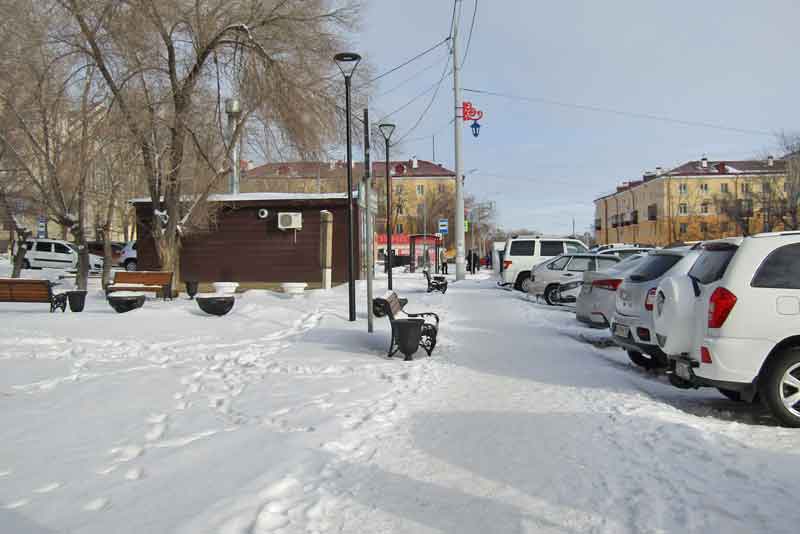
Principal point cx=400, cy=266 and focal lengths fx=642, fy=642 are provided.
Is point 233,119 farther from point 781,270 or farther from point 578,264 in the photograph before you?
point 781,270

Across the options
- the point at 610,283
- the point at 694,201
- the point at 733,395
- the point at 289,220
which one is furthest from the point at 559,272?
the point at 694,201

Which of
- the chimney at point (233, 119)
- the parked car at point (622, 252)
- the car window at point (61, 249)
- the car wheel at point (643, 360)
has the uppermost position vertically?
the chimney at point (233, 119)

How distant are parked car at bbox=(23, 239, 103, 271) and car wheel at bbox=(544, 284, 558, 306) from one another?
2803 cm

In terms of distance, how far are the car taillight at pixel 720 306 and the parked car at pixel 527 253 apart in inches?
659

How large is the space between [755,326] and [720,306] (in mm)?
323

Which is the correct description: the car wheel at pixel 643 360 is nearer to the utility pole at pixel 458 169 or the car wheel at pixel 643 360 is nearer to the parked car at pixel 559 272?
the parked car at pixel 559 272

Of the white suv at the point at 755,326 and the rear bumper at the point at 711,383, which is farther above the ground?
the white suv at the point at 755,326

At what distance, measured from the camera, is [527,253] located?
74.7ft

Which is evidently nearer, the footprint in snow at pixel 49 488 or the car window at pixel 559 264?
the footprint in snow at pixel 49 488

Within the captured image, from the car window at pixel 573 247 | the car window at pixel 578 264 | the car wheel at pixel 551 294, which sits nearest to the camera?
the car wheel at pixel 551 294

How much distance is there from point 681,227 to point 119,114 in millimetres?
75245

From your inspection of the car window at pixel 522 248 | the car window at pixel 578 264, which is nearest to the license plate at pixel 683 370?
the car window at pixel 578 264

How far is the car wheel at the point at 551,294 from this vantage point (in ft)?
56.3

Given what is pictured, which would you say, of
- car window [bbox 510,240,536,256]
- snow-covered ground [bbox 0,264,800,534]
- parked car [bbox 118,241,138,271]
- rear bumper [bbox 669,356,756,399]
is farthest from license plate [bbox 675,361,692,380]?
parked car [bbox 118,241,138,271]
